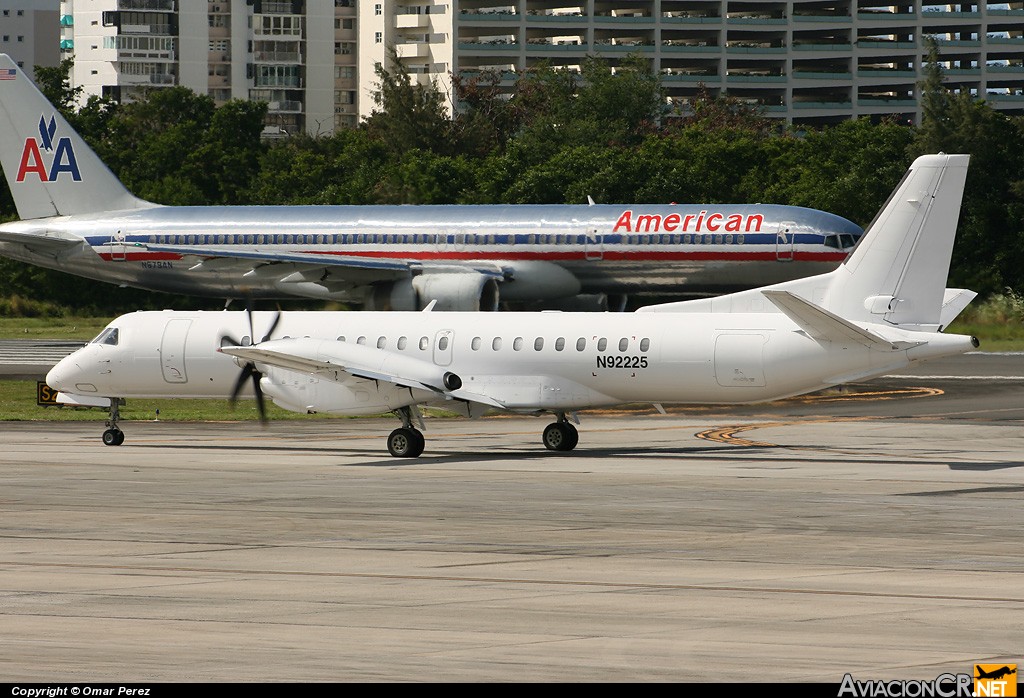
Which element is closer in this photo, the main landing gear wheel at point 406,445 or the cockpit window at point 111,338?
the main landing gear wheel at point 406,445

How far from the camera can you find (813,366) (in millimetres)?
31969

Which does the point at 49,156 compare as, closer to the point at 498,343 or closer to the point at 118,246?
the point at 118,246

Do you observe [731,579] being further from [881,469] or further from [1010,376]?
[1010,376]

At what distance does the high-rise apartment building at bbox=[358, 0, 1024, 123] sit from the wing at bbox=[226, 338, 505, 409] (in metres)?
159

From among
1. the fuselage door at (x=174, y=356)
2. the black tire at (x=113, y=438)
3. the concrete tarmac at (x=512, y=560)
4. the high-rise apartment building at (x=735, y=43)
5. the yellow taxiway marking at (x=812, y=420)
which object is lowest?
the yellow taxiway marking at (x=812, y=420)

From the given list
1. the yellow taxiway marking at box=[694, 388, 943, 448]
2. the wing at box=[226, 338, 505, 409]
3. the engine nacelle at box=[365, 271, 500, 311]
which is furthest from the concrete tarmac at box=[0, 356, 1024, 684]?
the engine nacelle at box=[365, 271, 500, 311]

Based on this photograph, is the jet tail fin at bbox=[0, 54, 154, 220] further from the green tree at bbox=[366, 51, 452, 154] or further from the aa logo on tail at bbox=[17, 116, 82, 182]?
the green tree at bbox=[366, 51, 452, 154]

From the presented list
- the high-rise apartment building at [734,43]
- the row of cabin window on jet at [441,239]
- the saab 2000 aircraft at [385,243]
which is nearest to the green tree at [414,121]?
the high-rise apartment building at [734,43]

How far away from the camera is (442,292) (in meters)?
55.9

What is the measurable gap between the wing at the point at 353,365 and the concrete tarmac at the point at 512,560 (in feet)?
5.00

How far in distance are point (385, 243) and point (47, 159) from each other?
1407 cm

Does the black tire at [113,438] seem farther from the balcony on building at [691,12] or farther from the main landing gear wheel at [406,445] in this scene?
the balcony on building at [691,12]

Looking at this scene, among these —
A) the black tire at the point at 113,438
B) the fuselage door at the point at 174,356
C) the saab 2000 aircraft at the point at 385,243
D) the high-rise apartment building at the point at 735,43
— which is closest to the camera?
the fuselage door at the point at 174,356

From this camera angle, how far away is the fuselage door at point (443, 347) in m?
35.4
